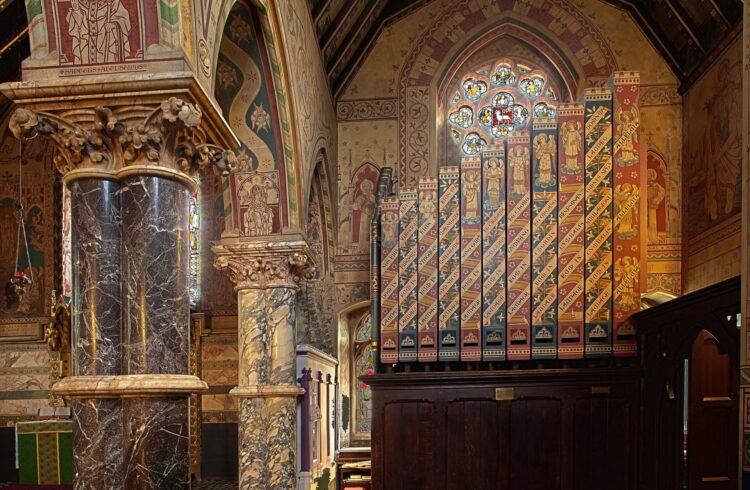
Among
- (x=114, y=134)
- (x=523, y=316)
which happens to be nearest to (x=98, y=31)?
(x=114, y=134)

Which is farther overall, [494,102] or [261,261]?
[494,102]

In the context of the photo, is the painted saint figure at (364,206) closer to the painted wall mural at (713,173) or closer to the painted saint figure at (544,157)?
the painted saint figure at (544,157)

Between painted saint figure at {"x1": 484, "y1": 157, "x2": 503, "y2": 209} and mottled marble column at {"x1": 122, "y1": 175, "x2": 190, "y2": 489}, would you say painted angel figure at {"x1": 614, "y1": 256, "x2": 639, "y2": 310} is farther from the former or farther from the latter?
mottled marble column at {"x1": 122, "y1": 175, "x2": 190, "y2": 489}

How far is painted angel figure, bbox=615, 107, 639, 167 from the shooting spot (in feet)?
28.7

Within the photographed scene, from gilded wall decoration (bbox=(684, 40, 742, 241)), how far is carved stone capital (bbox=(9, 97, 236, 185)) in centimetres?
832

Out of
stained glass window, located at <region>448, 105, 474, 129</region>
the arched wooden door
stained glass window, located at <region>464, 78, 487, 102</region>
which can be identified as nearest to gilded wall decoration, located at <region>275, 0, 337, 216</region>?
stained glass window, located at <region>448, 105, 474, 129</region>

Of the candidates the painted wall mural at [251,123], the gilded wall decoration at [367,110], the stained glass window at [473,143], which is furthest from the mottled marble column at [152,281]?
the stained glass window at [473,143]

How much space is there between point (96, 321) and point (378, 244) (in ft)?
17.0

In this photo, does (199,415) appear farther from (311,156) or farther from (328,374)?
(311,156)

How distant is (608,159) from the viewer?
8797 mm

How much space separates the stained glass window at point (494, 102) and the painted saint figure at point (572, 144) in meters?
4.66

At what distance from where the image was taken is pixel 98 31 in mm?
4887

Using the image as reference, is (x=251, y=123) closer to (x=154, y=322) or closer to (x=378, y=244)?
(x=378, y=244)

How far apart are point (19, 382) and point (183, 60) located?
1010cm
